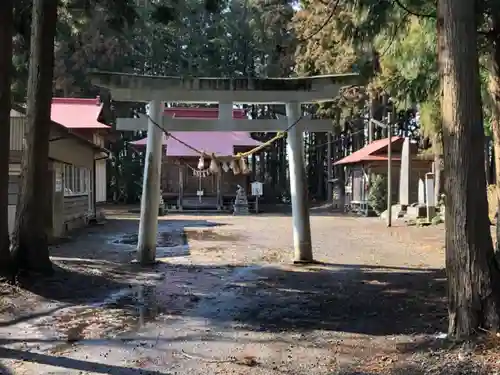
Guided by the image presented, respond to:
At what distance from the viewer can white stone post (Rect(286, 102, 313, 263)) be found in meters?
12.6

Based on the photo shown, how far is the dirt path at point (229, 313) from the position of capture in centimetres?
560

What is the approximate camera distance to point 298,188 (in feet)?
41.6

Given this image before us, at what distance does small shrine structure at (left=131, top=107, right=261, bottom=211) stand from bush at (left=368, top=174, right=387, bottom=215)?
8145mm

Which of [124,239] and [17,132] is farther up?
[17,132]

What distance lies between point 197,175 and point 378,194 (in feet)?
34.9

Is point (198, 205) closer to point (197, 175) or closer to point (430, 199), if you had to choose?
point (197, 175)

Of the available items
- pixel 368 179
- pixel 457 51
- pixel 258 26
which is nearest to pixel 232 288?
pixel 457 51

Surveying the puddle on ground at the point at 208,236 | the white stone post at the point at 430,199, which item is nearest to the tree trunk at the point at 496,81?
the puddle on ground at the point at 208,236

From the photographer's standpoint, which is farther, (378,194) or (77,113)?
(378,194)

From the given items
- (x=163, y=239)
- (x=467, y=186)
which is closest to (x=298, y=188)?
(x=163, y=239)

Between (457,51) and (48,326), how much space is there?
16.9 feet

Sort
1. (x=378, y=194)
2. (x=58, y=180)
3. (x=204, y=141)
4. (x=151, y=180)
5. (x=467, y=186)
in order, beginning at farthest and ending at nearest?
(x=204, y=141)
(x=378, y=194)
(x=58, y=180)
(x=151, y=180)
(x=467, y=186)

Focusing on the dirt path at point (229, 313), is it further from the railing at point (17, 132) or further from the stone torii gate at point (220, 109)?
the railing at point (17, 132)

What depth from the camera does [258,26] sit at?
36.8 meters
